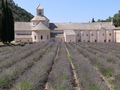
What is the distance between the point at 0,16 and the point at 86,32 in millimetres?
36716

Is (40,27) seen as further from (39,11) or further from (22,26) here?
(22,26)

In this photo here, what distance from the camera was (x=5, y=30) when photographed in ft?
126

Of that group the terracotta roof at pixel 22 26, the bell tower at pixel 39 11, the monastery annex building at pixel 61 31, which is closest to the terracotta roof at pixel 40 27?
the monastery annex building at pixel 61 31

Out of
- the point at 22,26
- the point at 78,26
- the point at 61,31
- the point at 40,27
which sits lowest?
the point at 61,31

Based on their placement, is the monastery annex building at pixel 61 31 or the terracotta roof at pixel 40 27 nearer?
the terracotta roof at pixel 40 27

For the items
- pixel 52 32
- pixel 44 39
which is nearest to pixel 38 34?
pixel 44 39

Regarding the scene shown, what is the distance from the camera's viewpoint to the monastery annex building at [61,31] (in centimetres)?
5888

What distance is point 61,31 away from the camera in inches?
2581

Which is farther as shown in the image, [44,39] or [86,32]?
[86,32]

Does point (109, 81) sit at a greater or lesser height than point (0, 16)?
lesser

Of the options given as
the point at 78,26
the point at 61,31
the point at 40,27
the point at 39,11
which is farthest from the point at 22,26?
the point at 78,26

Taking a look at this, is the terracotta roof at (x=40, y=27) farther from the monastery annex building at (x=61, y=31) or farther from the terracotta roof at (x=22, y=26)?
the terracotta roof at (x=22, y=26)

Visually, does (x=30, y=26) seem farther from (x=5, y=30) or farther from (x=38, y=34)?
(x=5, y=30)

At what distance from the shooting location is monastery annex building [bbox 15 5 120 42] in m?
58.9
